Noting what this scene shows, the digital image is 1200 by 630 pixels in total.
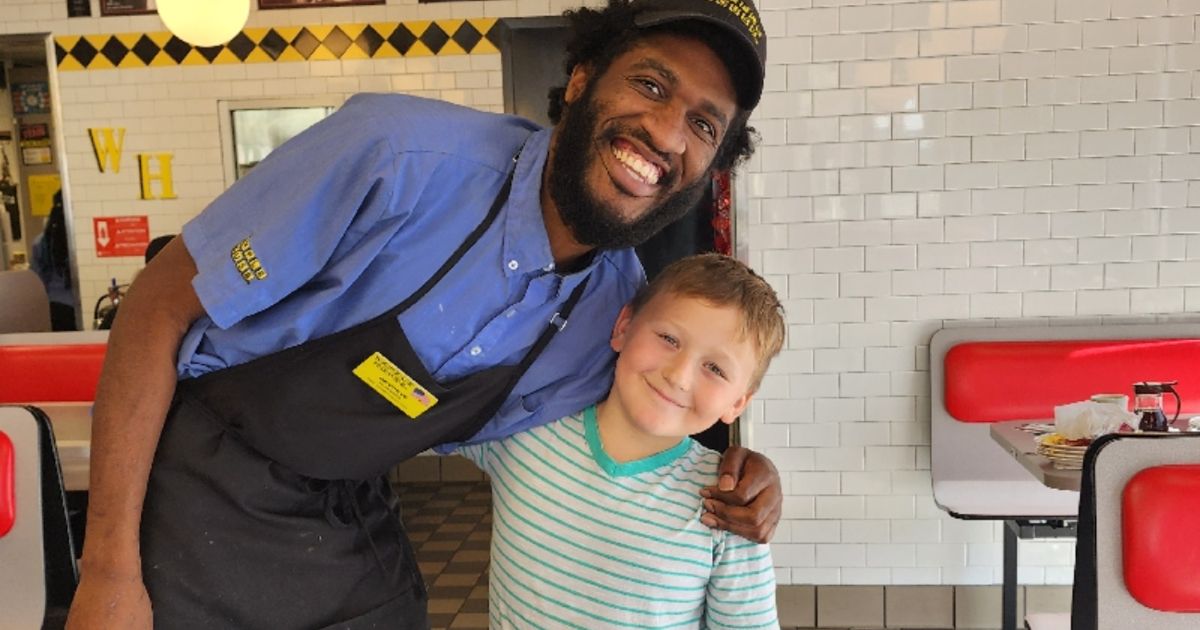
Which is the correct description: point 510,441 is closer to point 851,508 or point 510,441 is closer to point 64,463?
point 64,463

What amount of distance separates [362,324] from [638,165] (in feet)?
1.55

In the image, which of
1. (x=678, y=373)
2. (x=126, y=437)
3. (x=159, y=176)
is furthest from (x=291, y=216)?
(x=159, y=176)

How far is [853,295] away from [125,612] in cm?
280

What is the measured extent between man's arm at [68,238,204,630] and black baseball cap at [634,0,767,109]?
0.75 metres

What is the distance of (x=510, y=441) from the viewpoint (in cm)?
153

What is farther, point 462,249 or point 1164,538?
point 1164,538

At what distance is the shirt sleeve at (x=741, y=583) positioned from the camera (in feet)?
4.55

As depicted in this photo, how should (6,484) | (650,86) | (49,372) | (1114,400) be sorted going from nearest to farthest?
(650,86), (6,484), (1114,400), (49,372)

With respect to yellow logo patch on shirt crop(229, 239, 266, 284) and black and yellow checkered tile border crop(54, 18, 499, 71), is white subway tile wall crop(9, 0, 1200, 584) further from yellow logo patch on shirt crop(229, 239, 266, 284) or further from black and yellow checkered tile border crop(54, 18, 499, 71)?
black and yellow checkered tile border crop(54, 18, 499, 71)

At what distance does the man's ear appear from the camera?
4.95 ft

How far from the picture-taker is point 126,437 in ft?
3.93

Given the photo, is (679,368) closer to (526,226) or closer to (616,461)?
(616,461)

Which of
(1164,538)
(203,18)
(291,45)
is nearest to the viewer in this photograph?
(1164,538)

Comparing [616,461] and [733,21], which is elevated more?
[733,21]
